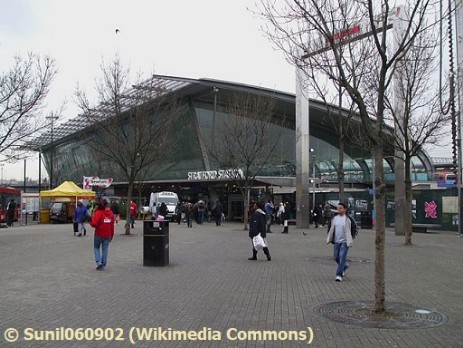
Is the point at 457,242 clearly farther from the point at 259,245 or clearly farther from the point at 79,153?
the point at 79,153

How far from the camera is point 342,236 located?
10875mm

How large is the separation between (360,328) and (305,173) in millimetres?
25600

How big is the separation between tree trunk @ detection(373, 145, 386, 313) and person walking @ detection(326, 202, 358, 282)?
2976 millimetres

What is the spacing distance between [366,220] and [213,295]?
23.0 meters

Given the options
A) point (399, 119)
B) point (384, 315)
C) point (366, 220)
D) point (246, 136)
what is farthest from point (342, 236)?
point (366, 220)

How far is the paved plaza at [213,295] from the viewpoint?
20.4 feet

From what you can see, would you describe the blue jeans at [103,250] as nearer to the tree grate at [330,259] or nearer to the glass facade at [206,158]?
the tree grate at [330,259]

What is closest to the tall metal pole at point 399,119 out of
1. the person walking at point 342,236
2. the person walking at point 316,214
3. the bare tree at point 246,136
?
the person walking at point 342,236

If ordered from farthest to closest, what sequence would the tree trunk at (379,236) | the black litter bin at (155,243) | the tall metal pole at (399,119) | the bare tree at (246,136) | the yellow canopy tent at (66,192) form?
1. the yellow canopy tent at (66,192)
2. the bare tree at (246,136)
3. the tall metal pole at (399,119)
4. the black litter bin at (155,243)
5. the tree trunk at (379,236)

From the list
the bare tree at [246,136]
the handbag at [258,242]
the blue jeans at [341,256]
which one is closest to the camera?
the blue jeans at [341,256]

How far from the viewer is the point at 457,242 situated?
802 inches

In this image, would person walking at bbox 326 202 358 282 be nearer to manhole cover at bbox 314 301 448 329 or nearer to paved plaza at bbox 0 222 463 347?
paved plaza at bbox 0 222 463 347

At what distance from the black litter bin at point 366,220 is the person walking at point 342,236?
783 inches

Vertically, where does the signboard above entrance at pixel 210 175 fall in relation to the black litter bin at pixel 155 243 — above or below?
above
